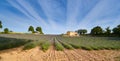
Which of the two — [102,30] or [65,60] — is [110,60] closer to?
[65,60]

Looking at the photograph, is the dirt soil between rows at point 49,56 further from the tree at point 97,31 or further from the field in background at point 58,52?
the tree at point 97,31

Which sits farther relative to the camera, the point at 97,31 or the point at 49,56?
the point at 97,31

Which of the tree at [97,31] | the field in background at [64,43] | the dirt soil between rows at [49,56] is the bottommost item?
the dirt soil between rows at [49,56]

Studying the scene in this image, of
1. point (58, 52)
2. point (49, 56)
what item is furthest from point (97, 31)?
point (49, 56)

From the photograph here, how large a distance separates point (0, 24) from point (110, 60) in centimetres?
8695

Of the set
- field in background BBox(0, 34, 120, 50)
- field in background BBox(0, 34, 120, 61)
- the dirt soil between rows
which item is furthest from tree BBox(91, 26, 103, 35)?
the dirt soil between rows

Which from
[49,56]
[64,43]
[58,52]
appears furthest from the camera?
[64,43]

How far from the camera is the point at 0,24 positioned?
87.8 m

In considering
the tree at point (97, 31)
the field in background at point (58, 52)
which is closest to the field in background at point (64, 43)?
the field in background at point (58, 52)

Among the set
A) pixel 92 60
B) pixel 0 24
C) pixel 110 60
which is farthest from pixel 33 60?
pixel 0 24

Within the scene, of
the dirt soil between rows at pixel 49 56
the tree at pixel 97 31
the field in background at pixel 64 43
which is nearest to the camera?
the dirt soil between rows at pixel 49 56

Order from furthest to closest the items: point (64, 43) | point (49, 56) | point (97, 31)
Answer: point (97, 31)
point (64, 43)
point (49, 56)

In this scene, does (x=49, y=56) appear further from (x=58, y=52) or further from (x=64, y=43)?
(x=64, y=43)

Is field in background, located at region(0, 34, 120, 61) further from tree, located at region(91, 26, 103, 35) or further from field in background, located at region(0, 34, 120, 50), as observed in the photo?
tree, located at region(91, 26, 103, 35)
